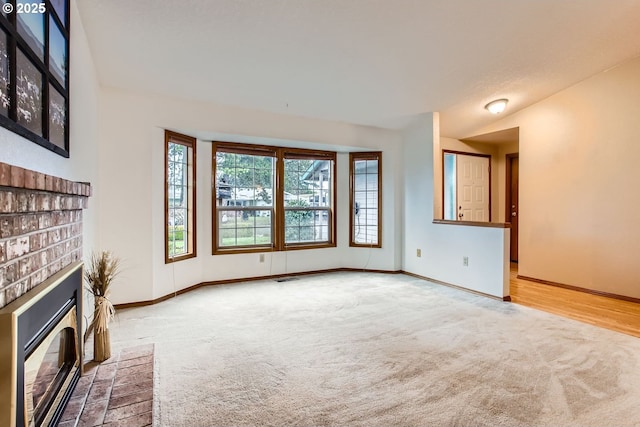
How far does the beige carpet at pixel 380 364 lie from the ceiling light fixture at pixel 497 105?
2.71 meters

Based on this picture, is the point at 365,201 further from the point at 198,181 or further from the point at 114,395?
the point at 114,395

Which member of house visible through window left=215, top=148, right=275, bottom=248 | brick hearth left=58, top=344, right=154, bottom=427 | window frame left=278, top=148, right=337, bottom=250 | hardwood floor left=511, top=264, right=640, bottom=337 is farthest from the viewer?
window frame left=278, top=148, right=337, bottom=250

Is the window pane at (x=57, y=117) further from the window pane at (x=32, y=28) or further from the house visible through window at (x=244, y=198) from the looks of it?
the house visible through window at (x=244, y=198)

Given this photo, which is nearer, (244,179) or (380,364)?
(380,364)

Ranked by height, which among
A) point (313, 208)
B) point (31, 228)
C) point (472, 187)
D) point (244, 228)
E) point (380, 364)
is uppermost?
point (472, 187)

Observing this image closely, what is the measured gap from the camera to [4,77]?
3.92 ft

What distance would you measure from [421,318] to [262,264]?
8.06 feet

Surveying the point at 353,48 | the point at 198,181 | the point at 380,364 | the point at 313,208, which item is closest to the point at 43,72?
the point at 353,48

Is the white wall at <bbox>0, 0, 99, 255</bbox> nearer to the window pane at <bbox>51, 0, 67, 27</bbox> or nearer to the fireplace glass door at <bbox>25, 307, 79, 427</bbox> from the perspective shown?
the window pane at <bbox>51, 0, 67, 27</bbox>

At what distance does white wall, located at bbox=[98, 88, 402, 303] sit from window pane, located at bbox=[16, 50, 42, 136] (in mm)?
2020

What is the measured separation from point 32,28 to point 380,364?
2665 mm

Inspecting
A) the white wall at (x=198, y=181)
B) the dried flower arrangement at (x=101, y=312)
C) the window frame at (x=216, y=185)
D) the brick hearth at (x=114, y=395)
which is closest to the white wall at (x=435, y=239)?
the white wall at (x=198, y=181)

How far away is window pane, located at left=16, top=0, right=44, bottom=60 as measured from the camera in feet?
4.42

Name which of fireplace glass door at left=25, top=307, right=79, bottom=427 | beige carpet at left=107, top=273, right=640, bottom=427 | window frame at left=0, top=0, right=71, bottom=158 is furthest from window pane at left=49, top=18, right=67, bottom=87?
beige carpet at left=107, top=273, right=640, bottom=427
